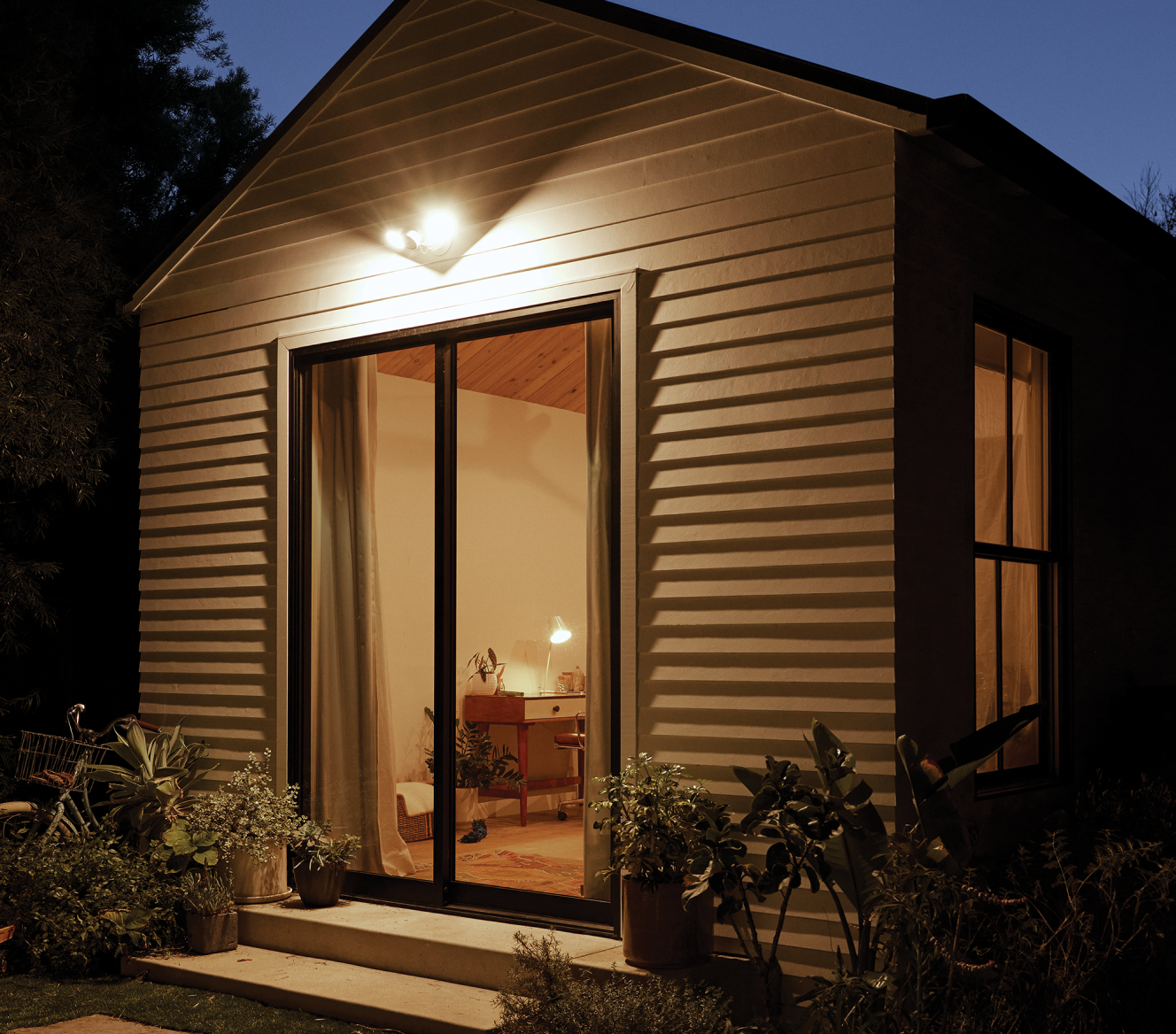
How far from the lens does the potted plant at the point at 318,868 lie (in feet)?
17.7

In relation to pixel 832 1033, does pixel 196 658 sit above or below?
above

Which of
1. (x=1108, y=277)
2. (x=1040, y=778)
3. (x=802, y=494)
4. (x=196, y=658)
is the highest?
(x=1108, y=277)

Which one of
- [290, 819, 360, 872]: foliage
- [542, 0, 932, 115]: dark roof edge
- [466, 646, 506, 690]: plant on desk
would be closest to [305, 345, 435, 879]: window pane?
[290, 819, 360, 872]: foliage

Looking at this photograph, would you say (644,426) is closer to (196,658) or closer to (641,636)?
(641,636)

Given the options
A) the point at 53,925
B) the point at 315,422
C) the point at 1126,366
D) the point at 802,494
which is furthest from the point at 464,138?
the point at 53,925

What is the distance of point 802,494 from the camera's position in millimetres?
4309

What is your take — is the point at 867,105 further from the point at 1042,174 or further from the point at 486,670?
the point at 486,670

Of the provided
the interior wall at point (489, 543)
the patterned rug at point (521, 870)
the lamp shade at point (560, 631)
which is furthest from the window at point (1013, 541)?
the lamp shade at point (560, 631)

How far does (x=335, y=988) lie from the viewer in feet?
15.3

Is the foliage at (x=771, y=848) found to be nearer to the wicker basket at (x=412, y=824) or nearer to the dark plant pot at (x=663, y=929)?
the dark plant pot at (x=663, y=929)

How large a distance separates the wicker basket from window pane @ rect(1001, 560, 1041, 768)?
11.1 feet

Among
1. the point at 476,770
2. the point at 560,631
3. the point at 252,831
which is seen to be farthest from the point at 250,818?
the point at 560,631

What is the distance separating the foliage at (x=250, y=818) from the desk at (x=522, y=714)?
7.46 feet

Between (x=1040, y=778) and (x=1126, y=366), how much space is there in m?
2.19
